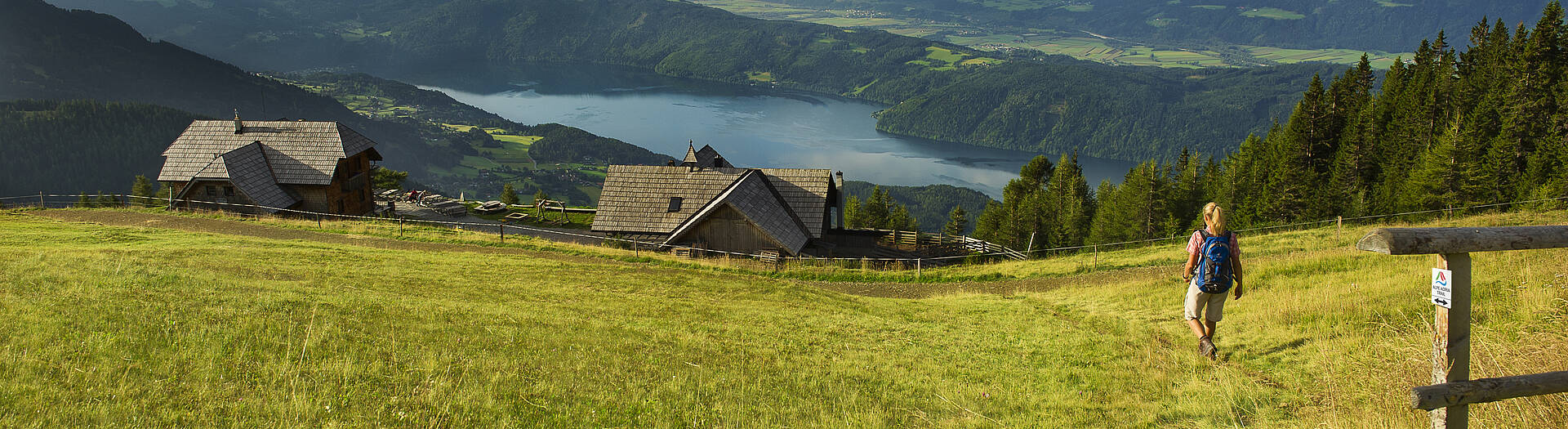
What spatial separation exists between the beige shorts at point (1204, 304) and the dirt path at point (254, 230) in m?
21.1

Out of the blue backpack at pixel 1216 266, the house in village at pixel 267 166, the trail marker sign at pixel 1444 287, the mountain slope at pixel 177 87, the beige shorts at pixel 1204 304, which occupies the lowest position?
the beige shorts at pixel 1204 304

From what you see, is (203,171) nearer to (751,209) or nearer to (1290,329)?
(751,209)

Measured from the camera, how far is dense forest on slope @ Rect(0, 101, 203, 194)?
11369cm

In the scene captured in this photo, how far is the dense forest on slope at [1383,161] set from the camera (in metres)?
41.1

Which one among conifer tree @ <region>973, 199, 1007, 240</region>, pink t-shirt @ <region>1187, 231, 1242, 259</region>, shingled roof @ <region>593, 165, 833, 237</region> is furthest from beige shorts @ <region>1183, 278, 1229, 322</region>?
conifer tree @ <region>973, 199, 1007, 240</region>

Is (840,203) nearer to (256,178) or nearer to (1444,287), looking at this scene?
(256,178)

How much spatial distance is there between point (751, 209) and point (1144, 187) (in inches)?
1691

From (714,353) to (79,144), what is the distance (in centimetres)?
15176

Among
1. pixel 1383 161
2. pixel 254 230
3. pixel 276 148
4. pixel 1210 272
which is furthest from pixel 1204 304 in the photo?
pixel 1383 161

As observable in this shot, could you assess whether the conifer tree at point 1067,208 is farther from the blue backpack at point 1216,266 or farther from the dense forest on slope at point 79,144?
the dense forest on slope at point 79,144

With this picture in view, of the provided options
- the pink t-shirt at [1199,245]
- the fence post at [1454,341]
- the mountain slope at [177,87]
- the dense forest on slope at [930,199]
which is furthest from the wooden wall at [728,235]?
the mountain slope at [177,87]

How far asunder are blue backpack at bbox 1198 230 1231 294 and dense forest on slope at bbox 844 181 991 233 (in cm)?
12016

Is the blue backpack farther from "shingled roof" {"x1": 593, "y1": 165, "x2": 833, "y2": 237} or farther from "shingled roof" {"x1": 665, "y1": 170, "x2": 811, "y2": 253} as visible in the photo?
"shingled roof" {"x1": 593, "y1": 165, "x2": 833, "y2": 237}

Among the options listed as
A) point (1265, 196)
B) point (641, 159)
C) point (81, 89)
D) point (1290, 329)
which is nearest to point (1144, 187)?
point (1265, 196)
